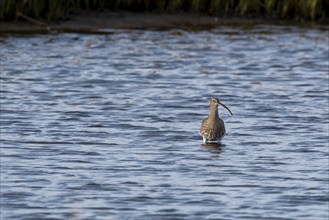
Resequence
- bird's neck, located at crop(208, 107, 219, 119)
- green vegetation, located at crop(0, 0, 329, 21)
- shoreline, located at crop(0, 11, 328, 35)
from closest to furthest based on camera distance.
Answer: bird's neck, located at crop(208, 107, 219, 119) → shoreline, located at crop(0, 11, 328, 35) → green vegetation, located at crop(0, 0, 329, 21)

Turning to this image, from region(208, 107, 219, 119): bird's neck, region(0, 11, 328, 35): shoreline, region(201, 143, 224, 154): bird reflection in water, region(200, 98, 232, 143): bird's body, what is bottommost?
region(0, 11, 328, 35): shoreline

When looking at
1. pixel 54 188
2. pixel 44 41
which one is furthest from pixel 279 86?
pixel 54 188

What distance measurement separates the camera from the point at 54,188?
9820mm

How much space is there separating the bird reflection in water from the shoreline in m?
8.49

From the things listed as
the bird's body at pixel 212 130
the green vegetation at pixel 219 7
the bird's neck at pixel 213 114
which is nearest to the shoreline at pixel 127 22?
the green vegetation at pixel 219 7

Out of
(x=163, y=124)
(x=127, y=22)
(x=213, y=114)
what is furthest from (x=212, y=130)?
(x=127, y=22)

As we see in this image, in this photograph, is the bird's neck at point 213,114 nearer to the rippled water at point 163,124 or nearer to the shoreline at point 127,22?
the rippled water at point 163,124

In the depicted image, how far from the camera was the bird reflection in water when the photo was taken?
1184 centimetres

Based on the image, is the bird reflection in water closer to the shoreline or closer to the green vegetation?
the shoreline

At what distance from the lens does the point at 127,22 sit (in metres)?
21.2

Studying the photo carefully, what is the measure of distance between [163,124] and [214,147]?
4.73 feet

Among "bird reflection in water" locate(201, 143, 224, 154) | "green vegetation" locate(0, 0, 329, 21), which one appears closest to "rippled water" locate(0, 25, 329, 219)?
"bird reflection in water" locate(201, 143, 224, 154)

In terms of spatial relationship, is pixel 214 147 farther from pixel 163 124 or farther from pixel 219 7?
pixel 219 7

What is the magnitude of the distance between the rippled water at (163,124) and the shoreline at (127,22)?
0.25 meters
